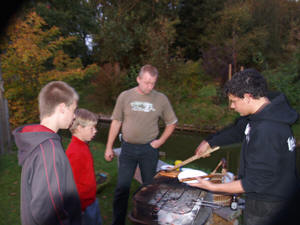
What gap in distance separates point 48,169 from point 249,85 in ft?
5.15

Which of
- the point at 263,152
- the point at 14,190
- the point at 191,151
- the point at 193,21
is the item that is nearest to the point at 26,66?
the point at 14,190

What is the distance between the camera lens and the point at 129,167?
340 centimetres

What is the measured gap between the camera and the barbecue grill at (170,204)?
2178 millimetres

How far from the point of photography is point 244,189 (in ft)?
6.26

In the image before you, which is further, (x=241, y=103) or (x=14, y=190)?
(x=14, y=190)

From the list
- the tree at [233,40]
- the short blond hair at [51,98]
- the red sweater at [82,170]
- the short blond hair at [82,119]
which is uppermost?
the tree at [233,40]

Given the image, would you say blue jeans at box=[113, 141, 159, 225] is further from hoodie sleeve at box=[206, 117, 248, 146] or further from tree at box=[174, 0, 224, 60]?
tree at box=[174, 0, 224, 60]

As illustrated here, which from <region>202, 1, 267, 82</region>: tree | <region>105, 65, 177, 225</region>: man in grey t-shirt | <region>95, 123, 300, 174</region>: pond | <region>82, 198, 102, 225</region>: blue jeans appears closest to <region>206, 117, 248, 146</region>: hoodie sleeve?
<region>105, 65, 177, 225</region>: man in grey t-shirt

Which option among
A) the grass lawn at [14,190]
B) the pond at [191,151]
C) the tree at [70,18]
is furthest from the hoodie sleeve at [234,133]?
the tree at [70,18]

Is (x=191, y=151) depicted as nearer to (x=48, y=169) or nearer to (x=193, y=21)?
(x=48, y=169)

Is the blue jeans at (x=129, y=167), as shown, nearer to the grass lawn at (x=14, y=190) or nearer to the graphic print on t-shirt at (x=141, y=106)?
the graphic print on t-shirt at (x=141, y=106)

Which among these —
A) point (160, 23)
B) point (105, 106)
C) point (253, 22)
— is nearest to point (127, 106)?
point (105, 106)

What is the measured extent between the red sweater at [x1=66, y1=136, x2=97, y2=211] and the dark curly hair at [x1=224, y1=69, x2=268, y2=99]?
1.58 m

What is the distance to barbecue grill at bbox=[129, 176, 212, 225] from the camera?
2178 millimetres
